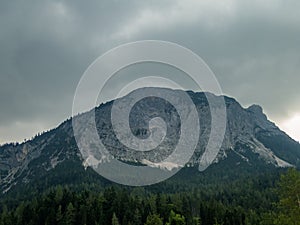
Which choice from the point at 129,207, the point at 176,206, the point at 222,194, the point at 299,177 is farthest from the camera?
the point at 222,194

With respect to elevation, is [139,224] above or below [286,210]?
above

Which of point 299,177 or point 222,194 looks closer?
point 299,177

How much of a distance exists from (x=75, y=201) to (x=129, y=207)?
1557 centimetres

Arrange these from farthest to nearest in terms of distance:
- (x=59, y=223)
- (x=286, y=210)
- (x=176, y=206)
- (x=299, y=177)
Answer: (x=176, y=206)
(x=59, y=223)
(x=299, y=177)
(x=286, y=210)

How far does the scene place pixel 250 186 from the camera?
601 ft

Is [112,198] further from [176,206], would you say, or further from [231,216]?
[231,216]

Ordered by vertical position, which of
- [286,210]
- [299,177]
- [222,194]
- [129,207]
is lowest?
[286,210]

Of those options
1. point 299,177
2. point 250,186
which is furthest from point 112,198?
point 250,186

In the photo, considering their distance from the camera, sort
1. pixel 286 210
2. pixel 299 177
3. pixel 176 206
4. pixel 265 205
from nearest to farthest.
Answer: pixel 286 210 → pixel 299 177 → pixel 176 206 → pixel 265 205

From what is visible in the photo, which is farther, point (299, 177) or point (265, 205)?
point (265, 205)

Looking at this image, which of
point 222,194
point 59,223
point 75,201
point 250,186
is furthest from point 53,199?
point 250,186

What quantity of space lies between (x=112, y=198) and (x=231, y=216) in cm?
3288

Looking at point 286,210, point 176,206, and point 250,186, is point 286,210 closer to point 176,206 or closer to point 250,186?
point 176,206

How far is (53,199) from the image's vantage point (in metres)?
106
